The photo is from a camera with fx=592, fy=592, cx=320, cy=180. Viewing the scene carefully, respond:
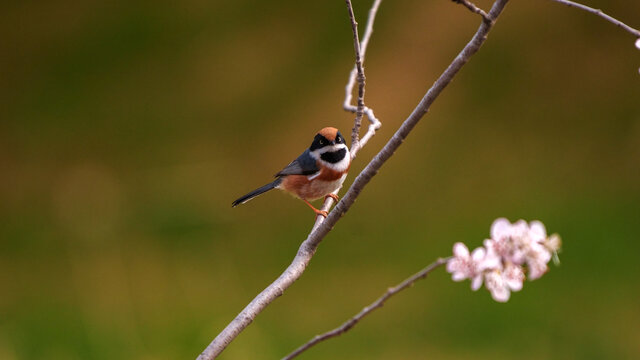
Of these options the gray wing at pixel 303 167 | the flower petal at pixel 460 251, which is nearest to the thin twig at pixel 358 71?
the gray wing at pixel 303 167

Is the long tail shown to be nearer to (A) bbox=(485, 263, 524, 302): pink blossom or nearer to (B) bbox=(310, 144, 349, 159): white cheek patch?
(B) bbox=(310, 144, 349, 159): white cheek patch

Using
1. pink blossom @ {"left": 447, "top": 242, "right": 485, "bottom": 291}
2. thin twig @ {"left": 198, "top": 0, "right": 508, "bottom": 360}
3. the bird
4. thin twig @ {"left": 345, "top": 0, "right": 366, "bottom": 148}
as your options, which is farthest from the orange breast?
pink blossom @ {"left": 447, "top": 242, "right": 485, "bottom": 291}

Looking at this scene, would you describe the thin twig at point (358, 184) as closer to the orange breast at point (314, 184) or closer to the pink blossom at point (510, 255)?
the pink blossom at point (510, 255)

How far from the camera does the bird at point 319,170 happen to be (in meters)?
1.53

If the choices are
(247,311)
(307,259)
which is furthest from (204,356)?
(307,259)

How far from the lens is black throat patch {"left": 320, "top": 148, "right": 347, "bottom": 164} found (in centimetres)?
154

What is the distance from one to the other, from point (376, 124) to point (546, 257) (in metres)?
0.79

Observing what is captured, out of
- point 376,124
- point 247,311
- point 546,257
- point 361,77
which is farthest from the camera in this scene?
→ point 376,124

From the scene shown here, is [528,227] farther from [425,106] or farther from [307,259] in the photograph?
[307,259]

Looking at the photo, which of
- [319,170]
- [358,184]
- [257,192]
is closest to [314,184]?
[319,170]

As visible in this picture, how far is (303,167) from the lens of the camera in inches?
64.6

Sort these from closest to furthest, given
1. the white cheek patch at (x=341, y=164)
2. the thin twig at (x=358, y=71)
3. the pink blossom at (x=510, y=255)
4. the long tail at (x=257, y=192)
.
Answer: the pink blossom at (x=510, y=255), the thin twig at (x=358, y=71), the long tail at (x=257, y=192), the white cheek patch at (x=341, y=164)

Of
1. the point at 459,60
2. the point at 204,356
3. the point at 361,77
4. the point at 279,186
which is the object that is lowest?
the point at 279,186

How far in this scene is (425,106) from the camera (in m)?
0.88
